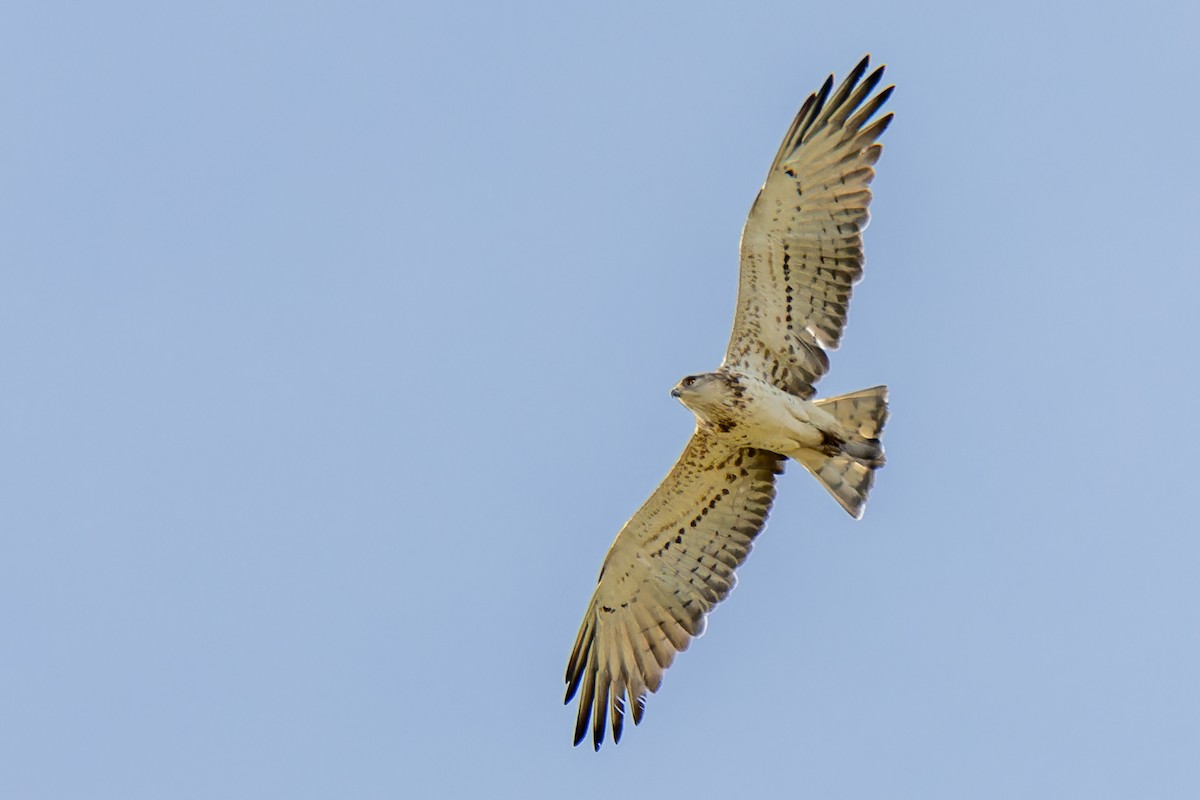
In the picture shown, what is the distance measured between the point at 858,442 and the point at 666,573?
6.60 ft

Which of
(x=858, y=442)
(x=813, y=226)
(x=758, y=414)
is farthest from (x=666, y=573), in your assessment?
(x=813, y=226)

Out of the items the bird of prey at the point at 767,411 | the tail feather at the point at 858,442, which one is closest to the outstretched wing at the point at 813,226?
the bird of prey at the point at 767,411

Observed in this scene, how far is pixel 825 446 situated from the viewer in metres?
14.9

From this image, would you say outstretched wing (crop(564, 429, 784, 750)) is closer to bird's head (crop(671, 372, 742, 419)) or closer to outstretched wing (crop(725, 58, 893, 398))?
bird's head (crop(671, 372, 742, 419))

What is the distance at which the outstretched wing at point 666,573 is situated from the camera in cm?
1538

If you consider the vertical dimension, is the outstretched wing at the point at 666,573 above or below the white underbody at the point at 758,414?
below

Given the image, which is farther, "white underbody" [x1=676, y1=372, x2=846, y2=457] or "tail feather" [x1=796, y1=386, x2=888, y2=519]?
"tail feather" [x1=796, y1=386, x2=888, y2=519]

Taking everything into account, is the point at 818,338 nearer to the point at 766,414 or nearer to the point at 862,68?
the point at 766,414

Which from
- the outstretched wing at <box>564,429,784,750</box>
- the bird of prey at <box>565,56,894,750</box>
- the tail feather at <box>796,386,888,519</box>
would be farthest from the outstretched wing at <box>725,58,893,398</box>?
the outstretched wing at <box>564,429,784,750</box>

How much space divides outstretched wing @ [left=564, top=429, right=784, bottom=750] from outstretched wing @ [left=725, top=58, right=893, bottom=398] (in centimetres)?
113

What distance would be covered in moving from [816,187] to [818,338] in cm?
122

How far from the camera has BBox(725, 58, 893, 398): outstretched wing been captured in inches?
579

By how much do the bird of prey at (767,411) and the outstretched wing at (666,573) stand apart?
0.04 feet

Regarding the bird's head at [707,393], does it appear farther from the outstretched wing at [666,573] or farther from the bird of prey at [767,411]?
the outstretched wing at [666,573]
